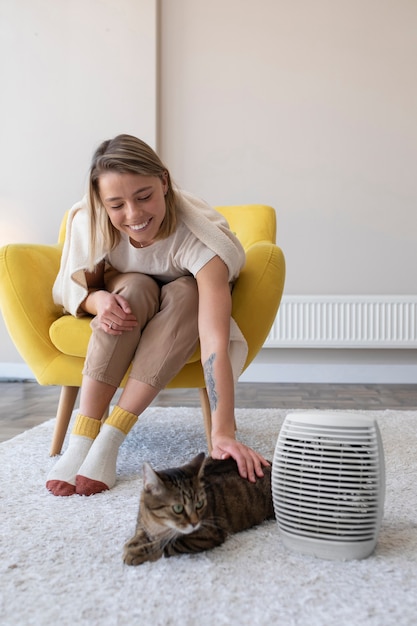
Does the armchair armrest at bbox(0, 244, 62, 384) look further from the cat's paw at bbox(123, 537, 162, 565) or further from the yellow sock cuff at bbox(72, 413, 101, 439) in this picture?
the cat's paw at bbox(123, 537, 162, 565)

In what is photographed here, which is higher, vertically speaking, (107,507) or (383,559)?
(383,559)

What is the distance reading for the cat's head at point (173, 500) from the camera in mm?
1041

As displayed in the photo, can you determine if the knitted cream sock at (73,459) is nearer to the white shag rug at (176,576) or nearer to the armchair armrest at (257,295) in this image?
the white shag rug at (176,576)

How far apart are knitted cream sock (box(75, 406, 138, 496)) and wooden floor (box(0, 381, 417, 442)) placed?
3.18 feet

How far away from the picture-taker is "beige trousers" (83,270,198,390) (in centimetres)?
156

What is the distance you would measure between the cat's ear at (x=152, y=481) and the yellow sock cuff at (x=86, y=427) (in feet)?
1.60

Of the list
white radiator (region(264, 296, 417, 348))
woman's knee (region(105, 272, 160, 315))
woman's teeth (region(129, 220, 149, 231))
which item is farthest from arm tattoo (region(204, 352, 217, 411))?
white radiator (region(264, 296, 417, 348))

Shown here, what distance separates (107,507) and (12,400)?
1925 millimetres

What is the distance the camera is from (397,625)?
84 centimetres

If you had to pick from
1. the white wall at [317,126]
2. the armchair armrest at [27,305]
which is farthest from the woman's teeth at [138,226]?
the white wall at [317,126]

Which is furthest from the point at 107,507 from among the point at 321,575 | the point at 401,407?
the point at 401,407

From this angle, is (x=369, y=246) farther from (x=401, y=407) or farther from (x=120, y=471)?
(x=120, y=471)

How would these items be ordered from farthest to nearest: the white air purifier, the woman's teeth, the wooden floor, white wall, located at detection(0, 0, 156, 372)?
1. white wall, located at detection(0, 0, 156, 372)
2. the wooden floor
3. the woman's teeth
4. the white air purifier

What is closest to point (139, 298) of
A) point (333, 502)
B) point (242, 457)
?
point (242, 457)
